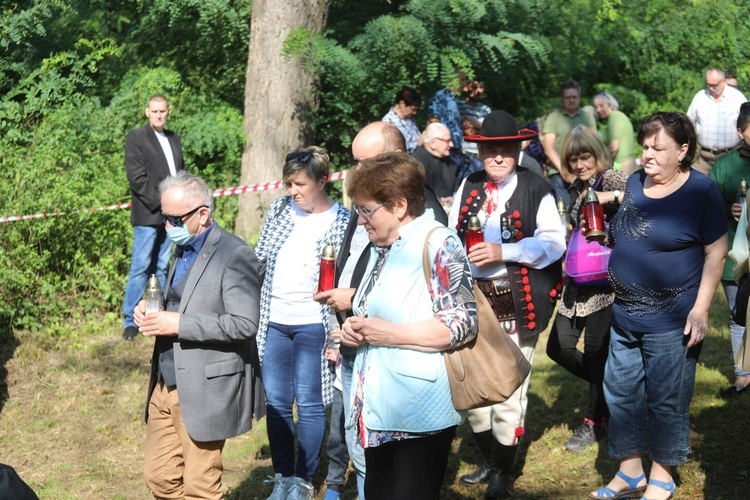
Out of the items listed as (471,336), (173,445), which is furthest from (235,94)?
(471,336)

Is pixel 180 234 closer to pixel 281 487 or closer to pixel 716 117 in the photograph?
pixel 281 487

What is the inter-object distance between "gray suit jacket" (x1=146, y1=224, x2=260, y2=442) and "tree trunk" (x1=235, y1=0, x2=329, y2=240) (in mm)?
6181

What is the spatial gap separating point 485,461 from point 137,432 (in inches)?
110

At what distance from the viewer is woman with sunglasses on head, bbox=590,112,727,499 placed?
494 cm

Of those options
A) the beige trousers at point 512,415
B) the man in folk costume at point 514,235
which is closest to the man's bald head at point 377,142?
the man in folk costume at point 514,235

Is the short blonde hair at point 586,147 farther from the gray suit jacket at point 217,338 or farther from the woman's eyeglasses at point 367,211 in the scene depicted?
the woman's eyeglasses at point 367,211

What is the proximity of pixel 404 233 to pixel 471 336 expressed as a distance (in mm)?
514

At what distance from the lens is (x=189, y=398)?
15.0 feet

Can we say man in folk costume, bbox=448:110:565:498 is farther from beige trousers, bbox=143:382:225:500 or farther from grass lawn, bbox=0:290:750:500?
beige trousers, bbox=143:382:225:500

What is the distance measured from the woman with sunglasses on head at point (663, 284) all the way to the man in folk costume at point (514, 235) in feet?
1.42

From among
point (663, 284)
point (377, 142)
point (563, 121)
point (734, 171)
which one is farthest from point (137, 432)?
point (563, 121)

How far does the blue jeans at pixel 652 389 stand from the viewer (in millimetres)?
5121

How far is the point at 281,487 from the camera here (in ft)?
19.0

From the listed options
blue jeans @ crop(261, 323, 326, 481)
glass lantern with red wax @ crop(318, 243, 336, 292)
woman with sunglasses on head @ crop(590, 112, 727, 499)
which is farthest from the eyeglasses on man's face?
woman with sunglasses on head @ crop(590, 112, 727, 499)
